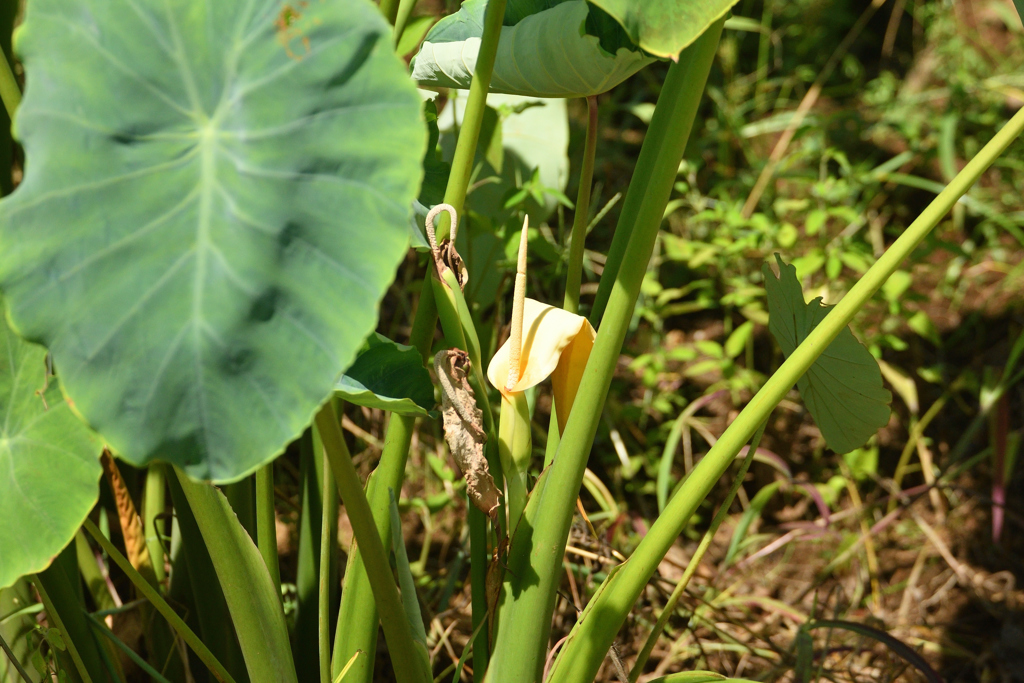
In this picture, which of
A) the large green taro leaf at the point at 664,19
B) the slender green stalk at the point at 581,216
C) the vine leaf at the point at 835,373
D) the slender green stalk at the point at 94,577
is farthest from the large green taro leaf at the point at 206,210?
the slender green stalk at the point at 94,577

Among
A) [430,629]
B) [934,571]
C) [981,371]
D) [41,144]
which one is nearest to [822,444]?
[934,571]

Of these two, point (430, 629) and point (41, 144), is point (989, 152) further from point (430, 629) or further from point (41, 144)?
point (430, 629)

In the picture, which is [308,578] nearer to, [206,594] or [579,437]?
[206,594]

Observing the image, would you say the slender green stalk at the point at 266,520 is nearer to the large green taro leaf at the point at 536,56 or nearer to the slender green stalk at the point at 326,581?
the slender green stalk at the point at 326,581

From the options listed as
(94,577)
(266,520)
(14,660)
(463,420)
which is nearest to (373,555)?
(463,420)

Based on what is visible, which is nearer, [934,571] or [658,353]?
[934,571]

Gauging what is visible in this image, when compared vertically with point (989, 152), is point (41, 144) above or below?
below
